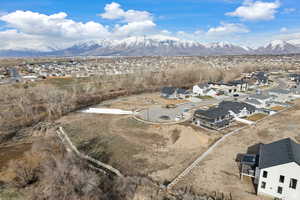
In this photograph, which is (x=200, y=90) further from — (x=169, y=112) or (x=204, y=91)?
(x=169, y=112)

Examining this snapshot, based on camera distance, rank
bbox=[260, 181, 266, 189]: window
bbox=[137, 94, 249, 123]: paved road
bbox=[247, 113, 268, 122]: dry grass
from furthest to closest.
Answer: bbox=[137, 94, 249, 123]: paved road < bbox=[247, 113, 268, 122]: dry grass < bbox=[260, 181, 266, 189]: window

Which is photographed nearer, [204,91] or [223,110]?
[223,110]

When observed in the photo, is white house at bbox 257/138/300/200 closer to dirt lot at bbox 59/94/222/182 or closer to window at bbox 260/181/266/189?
window at bbox 260/181/266/189

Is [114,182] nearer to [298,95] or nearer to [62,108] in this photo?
[62,108]

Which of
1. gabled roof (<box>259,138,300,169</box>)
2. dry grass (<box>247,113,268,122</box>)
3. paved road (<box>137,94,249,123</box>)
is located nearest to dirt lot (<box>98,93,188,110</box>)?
paved road (<box>137,94,249,123</box>)

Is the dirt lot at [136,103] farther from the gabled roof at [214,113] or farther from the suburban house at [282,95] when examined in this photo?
the suburban house at [282,95]

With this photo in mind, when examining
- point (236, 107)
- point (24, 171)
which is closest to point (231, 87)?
point (236, 107)
